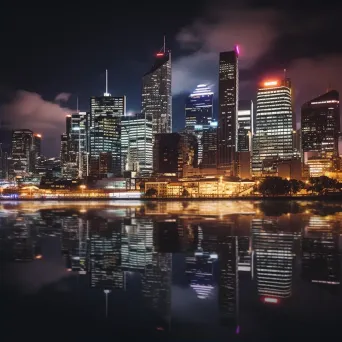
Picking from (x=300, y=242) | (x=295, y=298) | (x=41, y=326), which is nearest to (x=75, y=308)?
(x=41, y=326)

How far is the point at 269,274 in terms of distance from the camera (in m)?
10.3

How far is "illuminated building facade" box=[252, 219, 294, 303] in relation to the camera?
8.81 metres

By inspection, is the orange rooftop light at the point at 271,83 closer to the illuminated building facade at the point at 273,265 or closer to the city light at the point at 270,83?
the city light at the point at 270,83

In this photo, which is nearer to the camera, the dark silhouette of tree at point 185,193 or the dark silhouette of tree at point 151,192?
the dark silhouette of tree at point 185,193

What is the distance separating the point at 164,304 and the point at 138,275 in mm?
2413

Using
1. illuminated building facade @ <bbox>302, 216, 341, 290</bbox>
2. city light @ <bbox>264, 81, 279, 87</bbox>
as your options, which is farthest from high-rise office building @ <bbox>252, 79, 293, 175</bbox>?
illuminated building facade @ <bbox>302, 216, 341, 290</bbox>

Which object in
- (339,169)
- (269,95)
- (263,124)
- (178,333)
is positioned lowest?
(178,333)

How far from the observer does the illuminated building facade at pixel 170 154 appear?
7195 inches

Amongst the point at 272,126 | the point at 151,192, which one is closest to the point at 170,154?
the point at 272,126

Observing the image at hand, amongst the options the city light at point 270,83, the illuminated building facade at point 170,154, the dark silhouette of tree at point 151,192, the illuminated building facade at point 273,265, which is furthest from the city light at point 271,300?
the city light at point 270,83

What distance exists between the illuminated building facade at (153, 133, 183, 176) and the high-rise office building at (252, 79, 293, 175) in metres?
40.1

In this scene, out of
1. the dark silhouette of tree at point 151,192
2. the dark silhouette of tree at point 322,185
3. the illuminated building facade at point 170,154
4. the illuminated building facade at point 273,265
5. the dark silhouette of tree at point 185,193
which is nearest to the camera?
the illuminated building facade at point 273,265

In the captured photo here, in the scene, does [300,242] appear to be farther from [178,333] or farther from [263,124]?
[263,124]

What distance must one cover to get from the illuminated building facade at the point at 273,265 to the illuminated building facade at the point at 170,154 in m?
165
